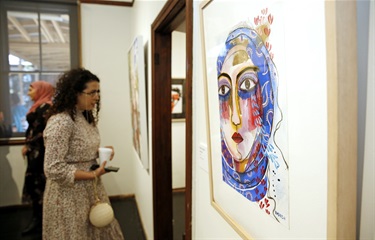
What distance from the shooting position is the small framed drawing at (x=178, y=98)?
3779mm

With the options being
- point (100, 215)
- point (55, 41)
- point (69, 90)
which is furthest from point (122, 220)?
point (55, 41)

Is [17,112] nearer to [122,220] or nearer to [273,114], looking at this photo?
[122,220]

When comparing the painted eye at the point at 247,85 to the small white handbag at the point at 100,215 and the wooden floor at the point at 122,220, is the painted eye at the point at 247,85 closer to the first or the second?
the small white handbag at the point at 100,215

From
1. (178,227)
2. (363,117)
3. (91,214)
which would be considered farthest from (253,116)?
(178,227)

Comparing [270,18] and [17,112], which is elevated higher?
[270,18]

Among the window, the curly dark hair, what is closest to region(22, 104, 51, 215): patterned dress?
the window

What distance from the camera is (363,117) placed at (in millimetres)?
439

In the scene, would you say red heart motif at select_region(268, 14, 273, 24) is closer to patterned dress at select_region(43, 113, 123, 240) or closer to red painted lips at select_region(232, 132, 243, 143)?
red painted lips at select_region(232, 132, 243, 143)

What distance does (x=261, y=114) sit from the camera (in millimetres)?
604

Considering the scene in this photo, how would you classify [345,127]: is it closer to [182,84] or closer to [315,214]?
[315,214]

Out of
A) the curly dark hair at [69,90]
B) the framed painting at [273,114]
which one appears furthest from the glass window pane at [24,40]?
the framed painting at [273,114]

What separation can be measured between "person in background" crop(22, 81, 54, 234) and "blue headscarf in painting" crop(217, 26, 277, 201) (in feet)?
7.53

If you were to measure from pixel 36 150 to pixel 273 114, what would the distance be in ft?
8.57

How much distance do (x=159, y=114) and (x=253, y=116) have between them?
145 cm
